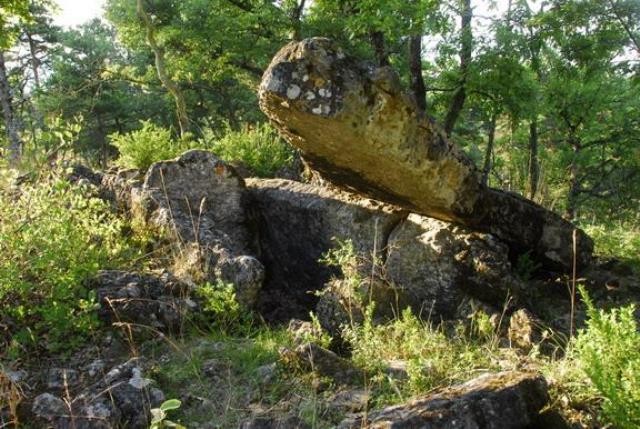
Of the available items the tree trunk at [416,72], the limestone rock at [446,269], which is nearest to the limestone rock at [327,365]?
the limestone rock at [446,269]

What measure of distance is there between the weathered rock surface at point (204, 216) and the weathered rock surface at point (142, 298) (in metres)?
0.29

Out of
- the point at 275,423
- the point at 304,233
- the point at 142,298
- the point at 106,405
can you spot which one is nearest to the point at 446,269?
the point at 304,233

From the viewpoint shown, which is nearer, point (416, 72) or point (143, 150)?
point (143, 150)

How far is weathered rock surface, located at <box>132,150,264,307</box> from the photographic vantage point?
5.16 m

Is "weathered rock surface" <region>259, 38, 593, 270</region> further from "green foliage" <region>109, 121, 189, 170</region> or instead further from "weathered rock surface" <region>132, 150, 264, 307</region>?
"green foliage" <region>109, 121, 189, 170</region>

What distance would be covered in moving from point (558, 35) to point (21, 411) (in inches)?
370

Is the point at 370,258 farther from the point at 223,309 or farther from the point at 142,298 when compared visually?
the point at 142,298

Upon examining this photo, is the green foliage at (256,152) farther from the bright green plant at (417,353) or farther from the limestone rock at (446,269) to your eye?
the bright green plant at (417,353)

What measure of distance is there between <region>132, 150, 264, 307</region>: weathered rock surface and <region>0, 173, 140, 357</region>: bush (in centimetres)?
109

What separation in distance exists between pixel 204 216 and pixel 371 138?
240 centimetres

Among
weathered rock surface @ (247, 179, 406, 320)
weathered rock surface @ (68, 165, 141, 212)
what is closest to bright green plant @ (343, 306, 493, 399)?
weathered rock surface @ (247, 179, 406, 320)

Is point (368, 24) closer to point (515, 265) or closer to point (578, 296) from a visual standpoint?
point (515, 265)

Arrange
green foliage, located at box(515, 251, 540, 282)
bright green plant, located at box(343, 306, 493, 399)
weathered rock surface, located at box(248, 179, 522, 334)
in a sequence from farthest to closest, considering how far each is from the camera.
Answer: green foliage, located at box(515, 251, 540, 282)
weathered rock surface, located at box(248, 179, 522, 334)
bright green plant, located at box(343, 306, 493, 399)

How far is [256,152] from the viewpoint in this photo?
27.7ft
